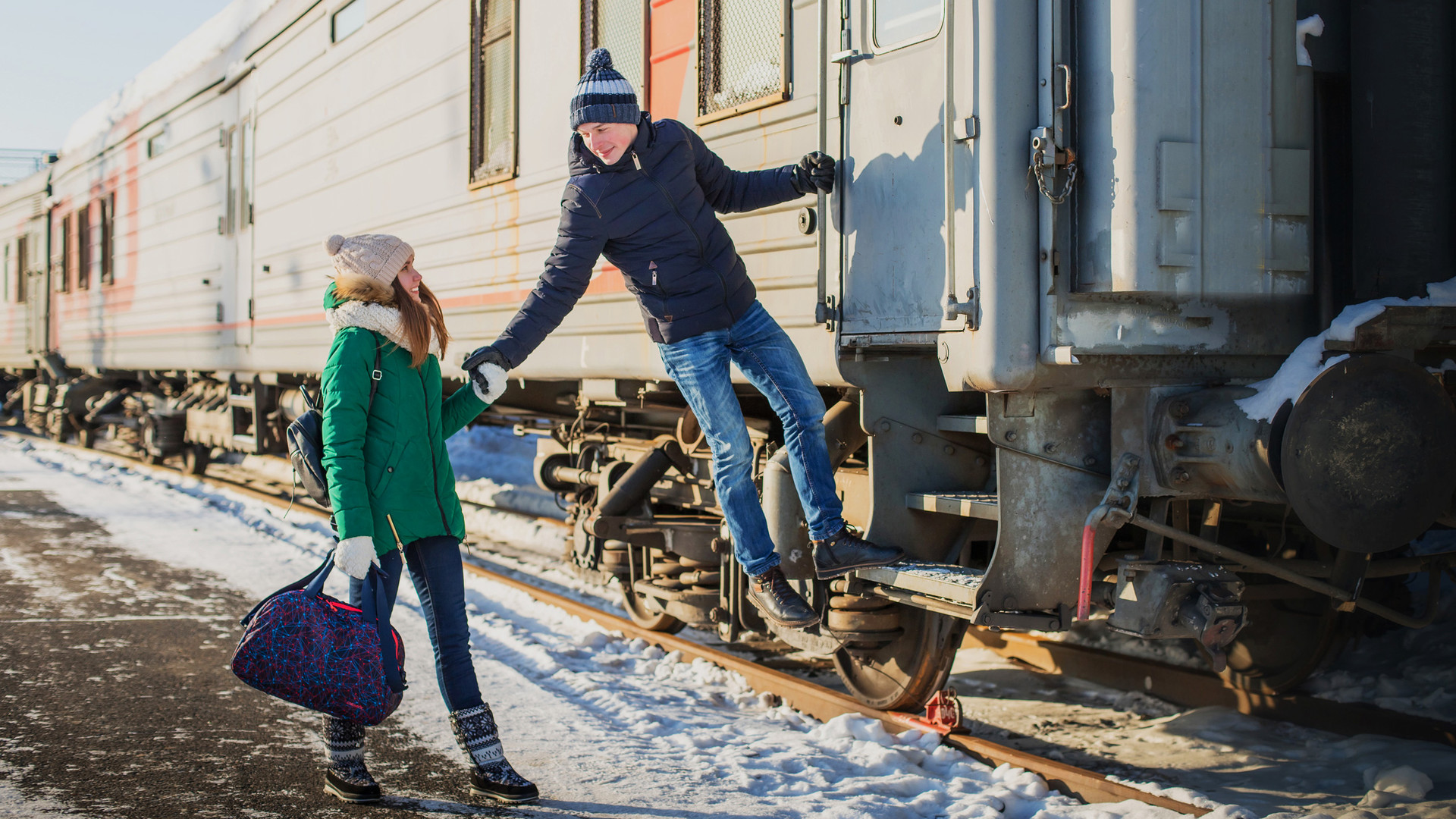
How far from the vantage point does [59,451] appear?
55.4 ft

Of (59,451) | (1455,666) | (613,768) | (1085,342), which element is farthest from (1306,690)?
(59,451)

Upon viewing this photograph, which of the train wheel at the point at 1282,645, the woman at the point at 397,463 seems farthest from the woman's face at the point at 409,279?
the train wheel at the point at 1282,645

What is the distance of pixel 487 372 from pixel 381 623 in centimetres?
79

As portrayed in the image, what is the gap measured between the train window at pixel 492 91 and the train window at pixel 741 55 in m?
1.61

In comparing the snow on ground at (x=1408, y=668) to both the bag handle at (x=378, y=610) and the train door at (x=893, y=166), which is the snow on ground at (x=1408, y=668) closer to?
the train door at (x=893, y=166)

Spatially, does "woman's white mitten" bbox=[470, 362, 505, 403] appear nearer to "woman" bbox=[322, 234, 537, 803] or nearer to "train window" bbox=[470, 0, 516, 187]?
"woman" bbox=[322, 234, 537, 803]

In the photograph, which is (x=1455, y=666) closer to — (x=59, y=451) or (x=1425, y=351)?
(x=1425, y=351)

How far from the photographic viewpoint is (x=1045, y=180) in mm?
3705

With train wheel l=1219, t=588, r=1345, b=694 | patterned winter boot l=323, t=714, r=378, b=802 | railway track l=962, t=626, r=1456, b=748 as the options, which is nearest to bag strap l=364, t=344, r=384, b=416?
patterned winter boot l=323, t=714, r=378, b=802

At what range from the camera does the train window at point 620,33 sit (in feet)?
18.1

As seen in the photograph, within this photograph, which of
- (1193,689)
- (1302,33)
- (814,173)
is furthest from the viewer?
(1193,689)

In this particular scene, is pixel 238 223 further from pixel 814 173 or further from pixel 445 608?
pixel 445 608

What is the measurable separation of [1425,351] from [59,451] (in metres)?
17.2

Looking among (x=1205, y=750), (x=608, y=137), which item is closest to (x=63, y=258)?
(x=608, y=137)
